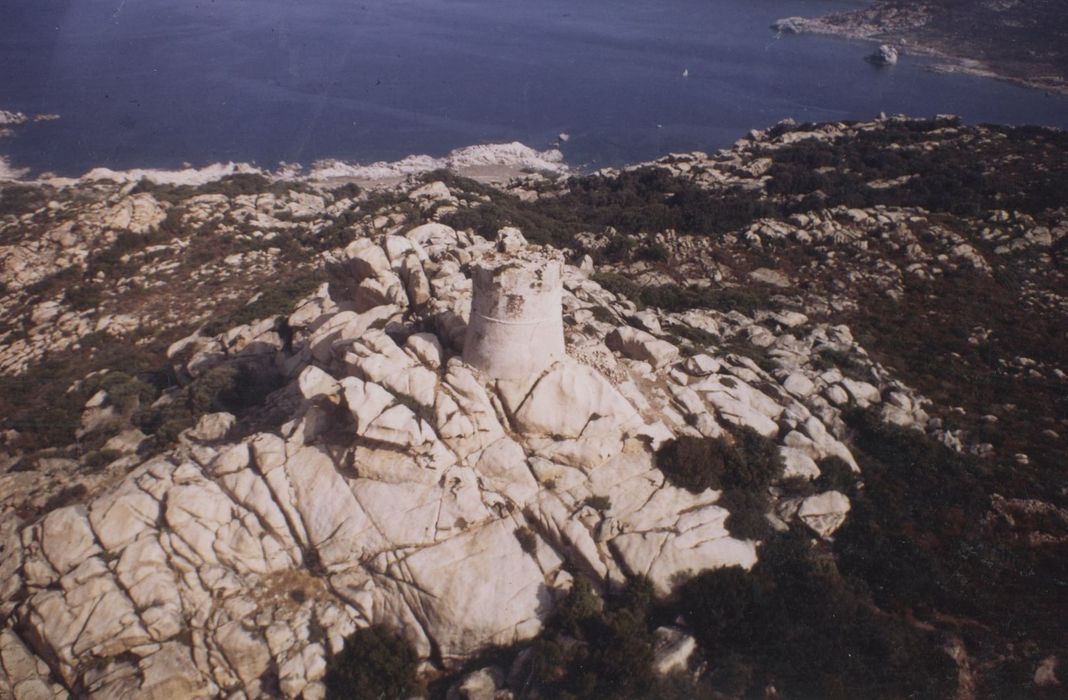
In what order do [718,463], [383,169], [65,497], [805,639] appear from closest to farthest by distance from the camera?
[805,639] < [718,463] < [65,497] < [383,169]

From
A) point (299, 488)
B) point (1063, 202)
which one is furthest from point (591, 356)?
point (1063, 202)

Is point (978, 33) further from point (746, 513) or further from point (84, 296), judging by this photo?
point (84, 296)

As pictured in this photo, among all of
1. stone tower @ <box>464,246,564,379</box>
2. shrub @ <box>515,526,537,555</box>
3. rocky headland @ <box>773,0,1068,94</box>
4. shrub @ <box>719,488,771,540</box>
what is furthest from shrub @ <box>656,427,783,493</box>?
rocky headland @ <box>773,0,1068,94</box>

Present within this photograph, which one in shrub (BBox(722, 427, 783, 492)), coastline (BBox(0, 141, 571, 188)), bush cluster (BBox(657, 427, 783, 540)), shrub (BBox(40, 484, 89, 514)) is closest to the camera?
bush cluster (BBox(657, 427, 783, 540))

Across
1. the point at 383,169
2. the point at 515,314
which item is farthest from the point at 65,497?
the point at 383,169

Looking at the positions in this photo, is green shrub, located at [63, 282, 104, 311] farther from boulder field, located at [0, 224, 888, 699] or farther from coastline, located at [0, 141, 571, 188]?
coastline, located at [0, 141, 571, 188]

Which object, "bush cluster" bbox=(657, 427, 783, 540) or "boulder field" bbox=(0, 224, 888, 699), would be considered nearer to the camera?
"boulder field" bbox=(0, 224, 888, 699)
